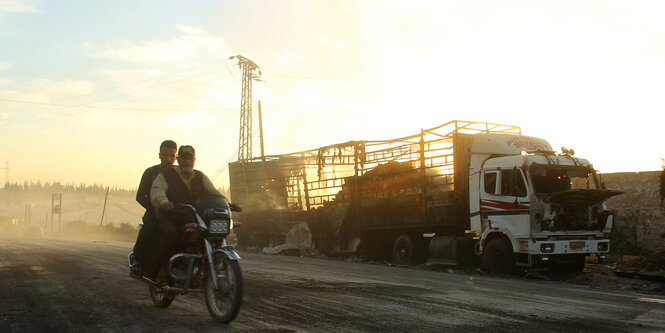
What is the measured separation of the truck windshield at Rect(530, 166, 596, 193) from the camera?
11523mm

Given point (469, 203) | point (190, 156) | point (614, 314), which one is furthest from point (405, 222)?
point (190, 156)

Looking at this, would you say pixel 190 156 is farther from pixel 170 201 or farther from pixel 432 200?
pixel 432 200

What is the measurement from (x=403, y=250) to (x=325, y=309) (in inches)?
382

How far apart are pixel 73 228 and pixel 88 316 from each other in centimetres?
7845

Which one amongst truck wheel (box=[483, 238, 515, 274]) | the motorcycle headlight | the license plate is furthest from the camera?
truck wheel (box=[483, 238, 515, 274])

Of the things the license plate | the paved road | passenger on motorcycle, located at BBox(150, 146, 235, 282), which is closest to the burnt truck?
the license plate

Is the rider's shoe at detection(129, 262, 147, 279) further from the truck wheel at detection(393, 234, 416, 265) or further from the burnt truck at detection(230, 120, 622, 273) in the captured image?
the truck wheel at detection(393, 234, 416, 265)

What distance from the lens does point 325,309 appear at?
5.45m

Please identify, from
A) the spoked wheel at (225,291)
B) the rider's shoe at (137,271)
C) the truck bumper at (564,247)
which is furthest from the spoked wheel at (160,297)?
the truck bumper at (564,247)

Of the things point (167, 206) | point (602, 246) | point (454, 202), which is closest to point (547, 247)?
point (602, 246)

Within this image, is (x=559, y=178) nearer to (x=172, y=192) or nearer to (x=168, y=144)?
(x=168, y=144)

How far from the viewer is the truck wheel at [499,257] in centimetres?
1152

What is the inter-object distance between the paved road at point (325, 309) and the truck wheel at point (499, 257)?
3227 mm

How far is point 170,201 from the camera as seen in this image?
18.1ft
